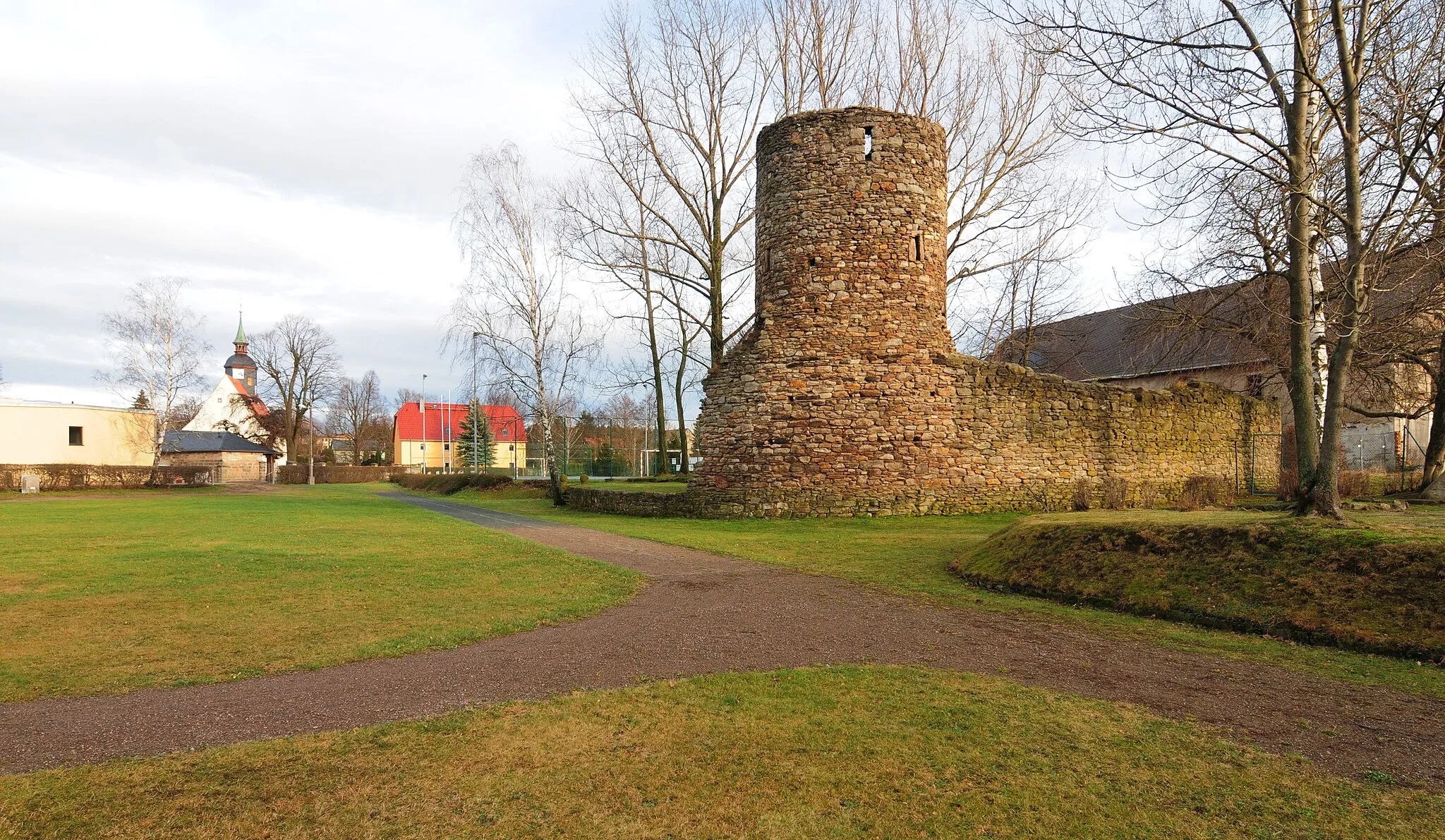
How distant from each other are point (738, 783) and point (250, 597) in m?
7.11

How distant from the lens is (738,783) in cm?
382

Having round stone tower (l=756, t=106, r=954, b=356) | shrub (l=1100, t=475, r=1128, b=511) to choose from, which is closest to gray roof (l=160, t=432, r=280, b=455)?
round stone tower (l=756, t=106, r=954, b=356)

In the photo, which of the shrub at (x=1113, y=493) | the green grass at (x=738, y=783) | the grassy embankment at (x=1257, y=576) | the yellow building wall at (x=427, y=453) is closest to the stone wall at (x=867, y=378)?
the shrub at (x=1113, y=493)

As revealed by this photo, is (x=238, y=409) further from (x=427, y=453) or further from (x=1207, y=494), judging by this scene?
(x=1207, y=494)

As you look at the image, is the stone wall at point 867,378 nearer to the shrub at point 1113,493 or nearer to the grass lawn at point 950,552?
the shrub at point 1113,493

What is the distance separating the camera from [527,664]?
6.01m

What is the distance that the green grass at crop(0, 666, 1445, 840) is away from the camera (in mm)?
3371

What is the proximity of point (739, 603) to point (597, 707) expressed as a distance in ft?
12.0

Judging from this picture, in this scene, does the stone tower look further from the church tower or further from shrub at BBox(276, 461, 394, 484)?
the church tower

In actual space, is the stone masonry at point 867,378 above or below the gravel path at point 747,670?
above

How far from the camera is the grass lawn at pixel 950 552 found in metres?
5.98

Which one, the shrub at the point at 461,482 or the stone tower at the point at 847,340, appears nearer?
the stone tower at the point at 847,340

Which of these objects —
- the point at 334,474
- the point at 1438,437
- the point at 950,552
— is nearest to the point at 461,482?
the point at 334,474

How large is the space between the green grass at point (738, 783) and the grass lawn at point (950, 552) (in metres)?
2.21
